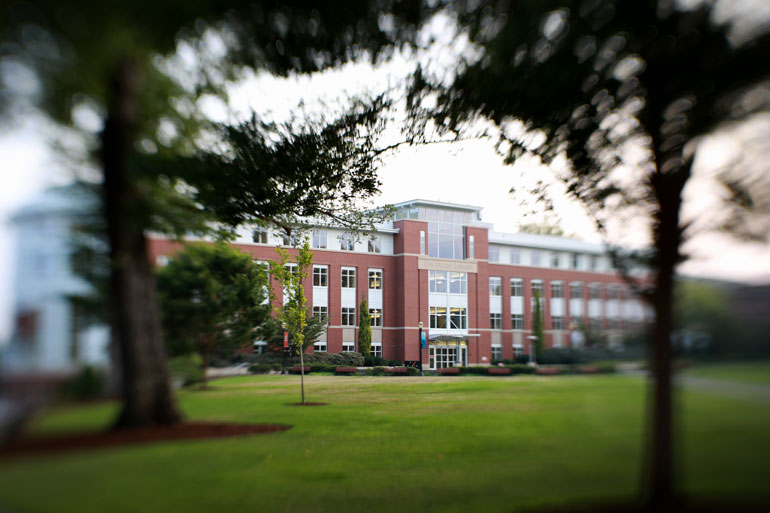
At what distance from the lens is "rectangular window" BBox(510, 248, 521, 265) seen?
7508mm

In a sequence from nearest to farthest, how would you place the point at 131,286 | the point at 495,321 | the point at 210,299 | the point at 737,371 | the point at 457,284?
the point at 737,371
the point at 131,286
the point at 210,299
the point at 457,284
the point at 495,321

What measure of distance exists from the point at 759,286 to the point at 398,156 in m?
3.60

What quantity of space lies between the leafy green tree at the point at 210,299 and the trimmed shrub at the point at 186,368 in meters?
0.08

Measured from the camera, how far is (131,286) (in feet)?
16.6

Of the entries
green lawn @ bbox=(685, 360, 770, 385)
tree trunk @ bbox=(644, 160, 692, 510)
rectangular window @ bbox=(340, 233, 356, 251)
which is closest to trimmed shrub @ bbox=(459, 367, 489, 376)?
rectangular window @ bbox=(340, 233, 356, 251)

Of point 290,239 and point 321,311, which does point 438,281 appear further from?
point 290,239

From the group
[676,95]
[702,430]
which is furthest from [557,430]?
[676,95]

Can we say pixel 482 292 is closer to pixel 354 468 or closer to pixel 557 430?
pixel 557 430

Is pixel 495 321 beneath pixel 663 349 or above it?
above

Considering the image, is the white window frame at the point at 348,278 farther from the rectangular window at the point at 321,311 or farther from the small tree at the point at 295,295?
the small tree at the point at 295,295

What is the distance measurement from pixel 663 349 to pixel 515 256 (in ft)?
11.8

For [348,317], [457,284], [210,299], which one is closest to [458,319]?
[457,284]

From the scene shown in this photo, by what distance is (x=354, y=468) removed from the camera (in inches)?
A: 223

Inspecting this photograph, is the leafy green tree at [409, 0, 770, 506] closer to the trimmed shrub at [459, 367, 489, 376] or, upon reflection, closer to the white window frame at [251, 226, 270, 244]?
the white window frame at [251, 226, 270, 244]
